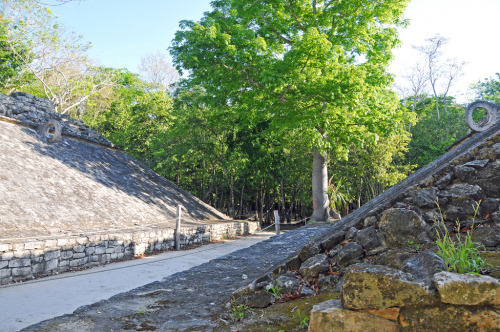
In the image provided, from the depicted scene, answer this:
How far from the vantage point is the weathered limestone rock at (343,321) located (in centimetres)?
208

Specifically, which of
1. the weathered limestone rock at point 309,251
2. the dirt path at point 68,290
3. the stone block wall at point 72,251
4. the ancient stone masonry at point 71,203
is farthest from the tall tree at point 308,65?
the weathered limestone rock at point 309,251

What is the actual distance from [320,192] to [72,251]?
10.3 meters

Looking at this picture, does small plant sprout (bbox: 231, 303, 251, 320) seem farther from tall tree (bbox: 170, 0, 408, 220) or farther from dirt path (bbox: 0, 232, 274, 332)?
tall tree (bbox: 170, 0, 408, 220)

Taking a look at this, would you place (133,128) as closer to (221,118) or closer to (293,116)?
(221,118)

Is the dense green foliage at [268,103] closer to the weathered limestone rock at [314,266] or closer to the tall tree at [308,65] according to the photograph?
the tall tree at [308,65]

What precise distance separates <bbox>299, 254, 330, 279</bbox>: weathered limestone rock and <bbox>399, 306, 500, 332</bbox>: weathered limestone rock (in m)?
1.25

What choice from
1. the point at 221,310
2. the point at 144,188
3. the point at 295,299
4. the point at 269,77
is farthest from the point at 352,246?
the point at 144,188

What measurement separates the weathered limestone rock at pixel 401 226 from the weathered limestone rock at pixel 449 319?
106 centimetres

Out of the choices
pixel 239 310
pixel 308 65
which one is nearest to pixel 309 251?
pixel 239 310

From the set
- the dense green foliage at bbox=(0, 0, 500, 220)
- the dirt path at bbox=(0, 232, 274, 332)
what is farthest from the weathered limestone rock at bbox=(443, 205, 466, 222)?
the dense green foliage at bbox=(0, 0, 500, 220)

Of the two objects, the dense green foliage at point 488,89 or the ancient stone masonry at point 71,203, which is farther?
the dense green foliage at point 488,89

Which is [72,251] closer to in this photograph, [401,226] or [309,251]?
[309,251]

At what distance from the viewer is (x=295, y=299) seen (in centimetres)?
310

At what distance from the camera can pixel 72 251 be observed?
743cm
